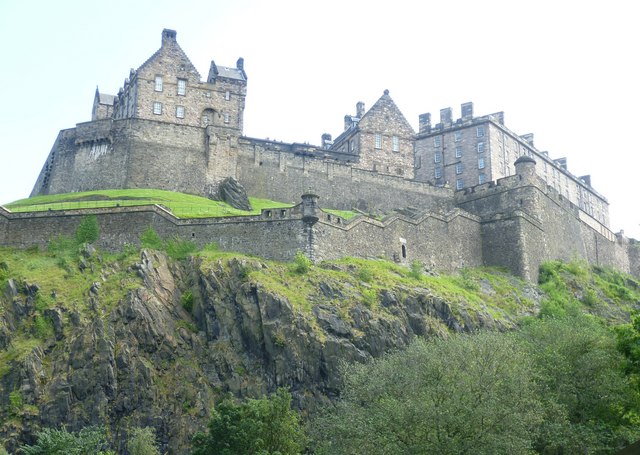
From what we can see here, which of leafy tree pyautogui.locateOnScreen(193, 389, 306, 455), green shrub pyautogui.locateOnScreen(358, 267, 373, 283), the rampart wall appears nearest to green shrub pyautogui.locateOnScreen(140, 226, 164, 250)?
green shrub pyautogui.locateOnScreen(358, 267, 373, 283)

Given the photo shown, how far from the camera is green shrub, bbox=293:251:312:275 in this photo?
5144cm

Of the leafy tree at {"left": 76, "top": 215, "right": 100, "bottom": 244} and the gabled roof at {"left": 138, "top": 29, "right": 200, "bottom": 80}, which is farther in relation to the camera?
the gabled roof at {"left": 138, "top": 29, "right": 200, "bottom": 80}

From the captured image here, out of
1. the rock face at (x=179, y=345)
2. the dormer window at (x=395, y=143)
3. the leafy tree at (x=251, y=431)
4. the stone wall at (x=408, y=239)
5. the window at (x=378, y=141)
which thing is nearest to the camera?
the leafy tree at (x=251, y=431)

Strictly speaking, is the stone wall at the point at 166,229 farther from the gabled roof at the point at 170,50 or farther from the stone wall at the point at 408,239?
the gabled roof at the point at 170,50

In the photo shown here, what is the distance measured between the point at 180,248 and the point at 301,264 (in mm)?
7992

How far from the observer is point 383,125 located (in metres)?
82.8

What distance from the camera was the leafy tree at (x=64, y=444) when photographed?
1526 inches

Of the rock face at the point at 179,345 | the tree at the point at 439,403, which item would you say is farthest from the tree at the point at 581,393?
the rock face at the point at 179,345

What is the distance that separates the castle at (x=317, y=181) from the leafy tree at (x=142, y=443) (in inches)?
613

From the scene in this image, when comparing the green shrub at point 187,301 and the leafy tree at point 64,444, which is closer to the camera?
the leafy tree at point 64,444

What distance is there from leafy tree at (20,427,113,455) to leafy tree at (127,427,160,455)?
1.24 m

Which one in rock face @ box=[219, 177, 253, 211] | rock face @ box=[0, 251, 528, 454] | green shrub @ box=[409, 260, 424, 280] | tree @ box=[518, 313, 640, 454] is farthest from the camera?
rock face @ box=[219, 177, 253, 211]

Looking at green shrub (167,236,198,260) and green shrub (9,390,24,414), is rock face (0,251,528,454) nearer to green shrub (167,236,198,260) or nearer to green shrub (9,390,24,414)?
green shrub (9,390,24,414)

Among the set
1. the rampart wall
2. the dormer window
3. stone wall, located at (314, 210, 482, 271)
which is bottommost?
stone wall, located at (314, 210, 482, 271)
